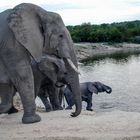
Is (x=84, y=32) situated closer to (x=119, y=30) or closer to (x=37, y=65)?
(x=119, y=30)

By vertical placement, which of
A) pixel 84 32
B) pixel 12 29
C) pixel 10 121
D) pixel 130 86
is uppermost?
pixel 12 29

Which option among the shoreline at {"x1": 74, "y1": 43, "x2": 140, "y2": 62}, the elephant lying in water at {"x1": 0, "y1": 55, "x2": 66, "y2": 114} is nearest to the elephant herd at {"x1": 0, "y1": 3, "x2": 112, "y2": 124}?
the elephant lying in water at {"x1": 0, "y1": 55, "x2": 66, "y2": 114}

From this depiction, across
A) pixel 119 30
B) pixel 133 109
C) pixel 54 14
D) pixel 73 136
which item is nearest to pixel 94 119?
pixel 73 136

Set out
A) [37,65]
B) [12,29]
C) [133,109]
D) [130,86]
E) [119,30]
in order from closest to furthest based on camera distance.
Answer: [12,29] < [37,65] < [133,109] < [130,86] < [119,30]

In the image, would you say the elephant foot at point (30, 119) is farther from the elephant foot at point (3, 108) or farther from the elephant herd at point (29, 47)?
the elephant foot at point (3, 108)

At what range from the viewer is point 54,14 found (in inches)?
352

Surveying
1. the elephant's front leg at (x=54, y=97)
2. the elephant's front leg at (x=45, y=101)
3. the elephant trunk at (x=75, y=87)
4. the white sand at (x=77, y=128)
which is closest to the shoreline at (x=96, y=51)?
the elephant's front leg at (x=45, y=101)

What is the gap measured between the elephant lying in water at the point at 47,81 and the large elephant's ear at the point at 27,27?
89cm

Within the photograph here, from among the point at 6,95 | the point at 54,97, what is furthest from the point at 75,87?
the point at 54,97

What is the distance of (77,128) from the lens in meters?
8.23

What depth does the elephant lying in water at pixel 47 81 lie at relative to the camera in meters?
9.59

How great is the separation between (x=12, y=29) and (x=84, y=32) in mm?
92940

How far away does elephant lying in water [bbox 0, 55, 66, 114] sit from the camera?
9586 millimetres

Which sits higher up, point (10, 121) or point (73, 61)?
point (73, 61)
